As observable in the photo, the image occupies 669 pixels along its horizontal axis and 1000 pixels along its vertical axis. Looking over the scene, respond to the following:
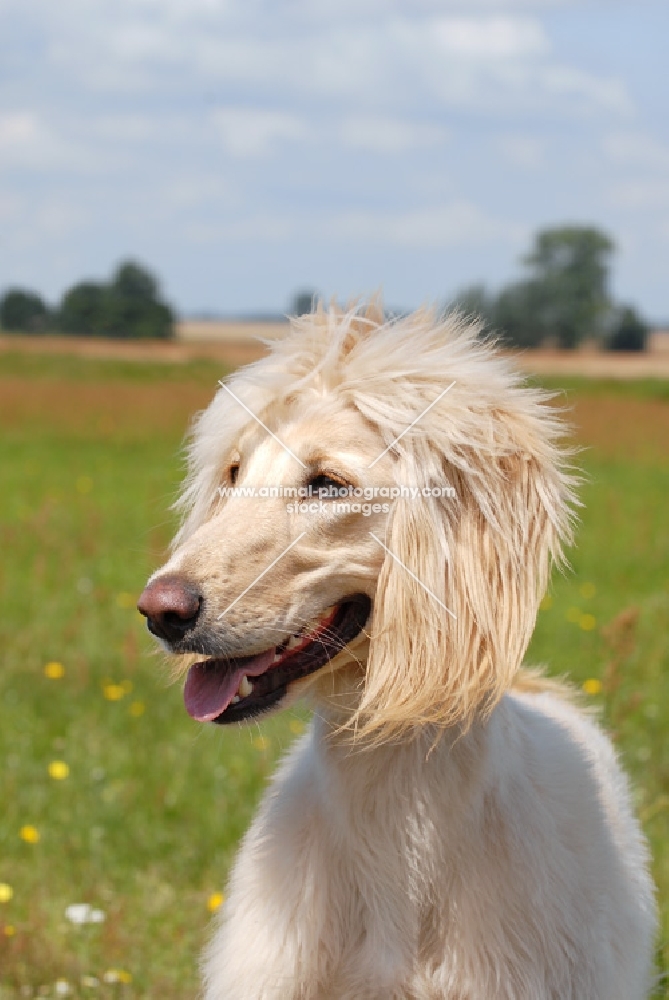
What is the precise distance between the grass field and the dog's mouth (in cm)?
21

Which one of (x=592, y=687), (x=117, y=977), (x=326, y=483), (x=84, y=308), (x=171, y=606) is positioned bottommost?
(x=117, y=977)

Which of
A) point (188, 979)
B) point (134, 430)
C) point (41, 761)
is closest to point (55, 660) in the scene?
point (41, 761)

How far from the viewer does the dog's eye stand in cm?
232

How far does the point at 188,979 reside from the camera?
353 cm

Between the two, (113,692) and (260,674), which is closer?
(260,674)

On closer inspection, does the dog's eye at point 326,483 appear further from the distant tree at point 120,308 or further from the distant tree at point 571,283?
the distant tree at point 571,283

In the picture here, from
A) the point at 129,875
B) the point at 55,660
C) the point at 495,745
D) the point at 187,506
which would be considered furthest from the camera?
the point at 55,660

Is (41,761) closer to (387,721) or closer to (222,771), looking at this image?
(222,771)

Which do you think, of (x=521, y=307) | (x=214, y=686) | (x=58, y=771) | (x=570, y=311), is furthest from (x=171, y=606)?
(x=570, y=311)

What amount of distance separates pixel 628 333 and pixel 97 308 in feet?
110

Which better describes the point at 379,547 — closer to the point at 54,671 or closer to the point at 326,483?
the point at 326,483

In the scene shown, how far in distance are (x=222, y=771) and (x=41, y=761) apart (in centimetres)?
80

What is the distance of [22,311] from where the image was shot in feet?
21.3

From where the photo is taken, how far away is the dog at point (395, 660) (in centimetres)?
229
